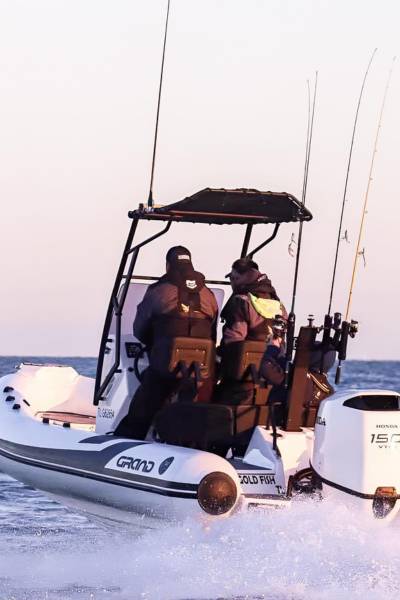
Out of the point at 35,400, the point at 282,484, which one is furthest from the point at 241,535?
the point at 35,400

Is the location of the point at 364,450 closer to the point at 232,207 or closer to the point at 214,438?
the point at 214,438

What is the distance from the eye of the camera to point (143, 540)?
7.26 metres

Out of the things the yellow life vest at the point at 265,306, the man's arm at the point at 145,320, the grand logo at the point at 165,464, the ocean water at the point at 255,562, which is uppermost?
the yellow life vest at the point at 265,306

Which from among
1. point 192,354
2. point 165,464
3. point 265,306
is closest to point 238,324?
point 265,306

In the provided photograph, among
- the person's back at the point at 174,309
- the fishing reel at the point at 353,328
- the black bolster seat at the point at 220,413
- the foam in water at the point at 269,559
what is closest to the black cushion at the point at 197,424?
the black bolster seat at the point at 220,413

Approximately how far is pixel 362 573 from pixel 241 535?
0.62m

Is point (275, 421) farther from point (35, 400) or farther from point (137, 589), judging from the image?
point (35, 400)

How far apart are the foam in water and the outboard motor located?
0.12 m

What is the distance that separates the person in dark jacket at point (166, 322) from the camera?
7.81 metres

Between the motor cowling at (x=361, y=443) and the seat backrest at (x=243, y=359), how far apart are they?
34.2 inches

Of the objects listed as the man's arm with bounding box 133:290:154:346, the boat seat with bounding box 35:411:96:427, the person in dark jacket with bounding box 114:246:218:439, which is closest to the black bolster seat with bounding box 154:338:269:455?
the person in dark jacket with bounding box 114:246:218:439

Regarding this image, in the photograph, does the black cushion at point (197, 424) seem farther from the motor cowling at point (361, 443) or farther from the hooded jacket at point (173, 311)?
the motor cowling at point (361, 443)

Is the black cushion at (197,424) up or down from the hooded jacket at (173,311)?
down

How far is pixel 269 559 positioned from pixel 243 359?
1.32 meters
